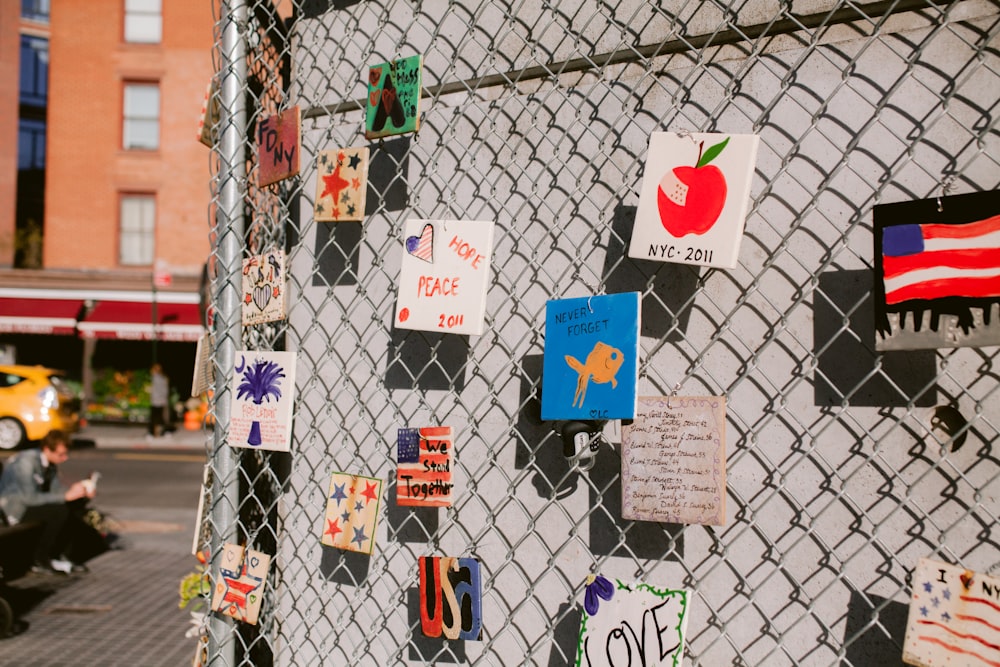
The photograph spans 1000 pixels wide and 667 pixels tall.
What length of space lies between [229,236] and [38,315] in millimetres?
21575

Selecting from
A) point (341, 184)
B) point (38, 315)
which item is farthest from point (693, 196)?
point (38, 315)

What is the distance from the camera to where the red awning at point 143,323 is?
19984 mm

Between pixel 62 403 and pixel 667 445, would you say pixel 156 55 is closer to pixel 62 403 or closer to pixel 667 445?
pixel 62 403

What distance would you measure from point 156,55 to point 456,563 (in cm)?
2367

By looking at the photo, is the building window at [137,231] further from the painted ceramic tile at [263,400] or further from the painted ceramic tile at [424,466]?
the painted ceramic tile at [424,466]

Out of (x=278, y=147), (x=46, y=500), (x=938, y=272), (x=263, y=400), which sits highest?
(x=278, y=147)

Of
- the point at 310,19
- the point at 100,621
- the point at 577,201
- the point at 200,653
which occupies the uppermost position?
the point at 310,19

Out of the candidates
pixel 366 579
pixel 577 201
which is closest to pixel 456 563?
pixel 366 579

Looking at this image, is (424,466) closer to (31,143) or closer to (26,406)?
(26,406)

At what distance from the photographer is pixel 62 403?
599 inches

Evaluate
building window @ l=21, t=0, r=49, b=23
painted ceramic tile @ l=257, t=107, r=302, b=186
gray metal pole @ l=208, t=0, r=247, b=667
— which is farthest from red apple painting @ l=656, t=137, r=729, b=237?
building window @ l=21, t=0, r=49, b=23

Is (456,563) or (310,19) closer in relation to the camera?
(456,563)

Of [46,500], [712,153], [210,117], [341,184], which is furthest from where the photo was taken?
[46,500]

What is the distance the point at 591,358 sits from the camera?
62.9 inches
